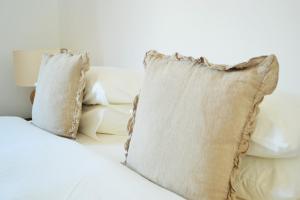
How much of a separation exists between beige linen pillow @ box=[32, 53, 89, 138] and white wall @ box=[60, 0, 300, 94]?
1.52 ft

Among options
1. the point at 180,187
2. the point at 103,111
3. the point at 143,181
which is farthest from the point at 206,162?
the point at 103,111

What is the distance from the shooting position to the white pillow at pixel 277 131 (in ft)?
2.54

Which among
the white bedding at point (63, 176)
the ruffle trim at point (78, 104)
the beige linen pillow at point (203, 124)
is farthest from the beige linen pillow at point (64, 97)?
the beige linen pillow at point (203, 124)

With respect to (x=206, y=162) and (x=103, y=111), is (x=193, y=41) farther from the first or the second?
(x=206, y=162)

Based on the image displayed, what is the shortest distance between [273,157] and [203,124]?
21cm

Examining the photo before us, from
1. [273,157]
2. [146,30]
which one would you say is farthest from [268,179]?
[146,30]

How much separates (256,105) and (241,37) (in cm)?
60

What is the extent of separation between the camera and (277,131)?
796mm

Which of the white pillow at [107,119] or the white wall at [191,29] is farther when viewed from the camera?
the white pillow at [107,119]

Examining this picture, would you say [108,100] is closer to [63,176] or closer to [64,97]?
[64,97]

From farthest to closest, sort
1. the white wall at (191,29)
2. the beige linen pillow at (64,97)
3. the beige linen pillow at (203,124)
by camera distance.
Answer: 1. the beige linen pillow at (64,97)
2. the white wall at (191,29)
3. the beige linen pillow at (203,124)

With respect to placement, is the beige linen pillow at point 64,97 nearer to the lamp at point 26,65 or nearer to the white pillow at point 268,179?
the lamp at point 26,65

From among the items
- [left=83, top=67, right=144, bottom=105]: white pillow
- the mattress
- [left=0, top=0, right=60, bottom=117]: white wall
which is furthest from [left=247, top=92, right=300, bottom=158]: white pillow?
[left=0, top=0, right=60, bottom=117]: white wall

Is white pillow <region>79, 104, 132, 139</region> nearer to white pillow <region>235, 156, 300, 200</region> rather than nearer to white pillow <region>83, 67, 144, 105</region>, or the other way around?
white pillow <region>83, 67, 144, 105</region>
